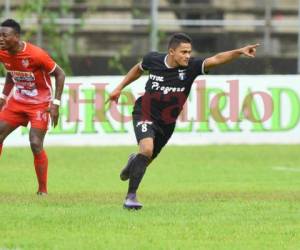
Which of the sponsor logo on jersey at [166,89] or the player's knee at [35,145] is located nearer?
the sponsor logo on jersey at [166,89]

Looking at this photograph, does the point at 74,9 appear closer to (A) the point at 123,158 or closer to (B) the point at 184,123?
(B) the point at 184,123

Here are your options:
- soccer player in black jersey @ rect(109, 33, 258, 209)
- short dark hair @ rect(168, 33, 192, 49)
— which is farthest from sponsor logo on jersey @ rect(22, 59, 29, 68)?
short dark hair @ rect(168, 33, 192, 49)

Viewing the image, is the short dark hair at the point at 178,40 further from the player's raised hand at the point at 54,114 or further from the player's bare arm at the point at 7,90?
the player's bare arm at the point at 7,90

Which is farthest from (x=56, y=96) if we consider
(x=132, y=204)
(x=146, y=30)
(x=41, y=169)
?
(x=146, y=30)

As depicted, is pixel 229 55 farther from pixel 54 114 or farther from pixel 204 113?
pixel 204 113

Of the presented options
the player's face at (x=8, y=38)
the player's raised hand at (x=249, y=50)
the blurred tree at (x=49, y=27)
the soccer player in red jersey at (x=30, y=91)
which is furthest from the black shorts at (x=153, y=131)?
the blurred tree at (x=49, y=27)

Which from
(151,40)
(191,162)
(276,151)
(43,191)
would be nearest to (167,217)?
(43,191)

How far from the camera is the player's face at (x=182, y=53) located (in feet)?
38.8

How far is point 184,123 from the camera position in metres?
22.4

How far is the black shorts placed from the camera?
11.9 m

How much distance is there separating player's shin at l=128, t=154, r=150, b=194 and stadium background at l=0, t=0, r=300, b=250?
274mm

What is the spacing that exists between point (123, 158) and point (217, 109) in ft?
10.8

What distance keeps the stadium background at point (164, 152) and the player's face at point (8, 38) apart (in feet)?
5.88

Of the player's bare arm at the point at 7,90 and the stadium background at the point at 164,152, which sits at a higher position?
the player's bare arm at the point at 7,90
